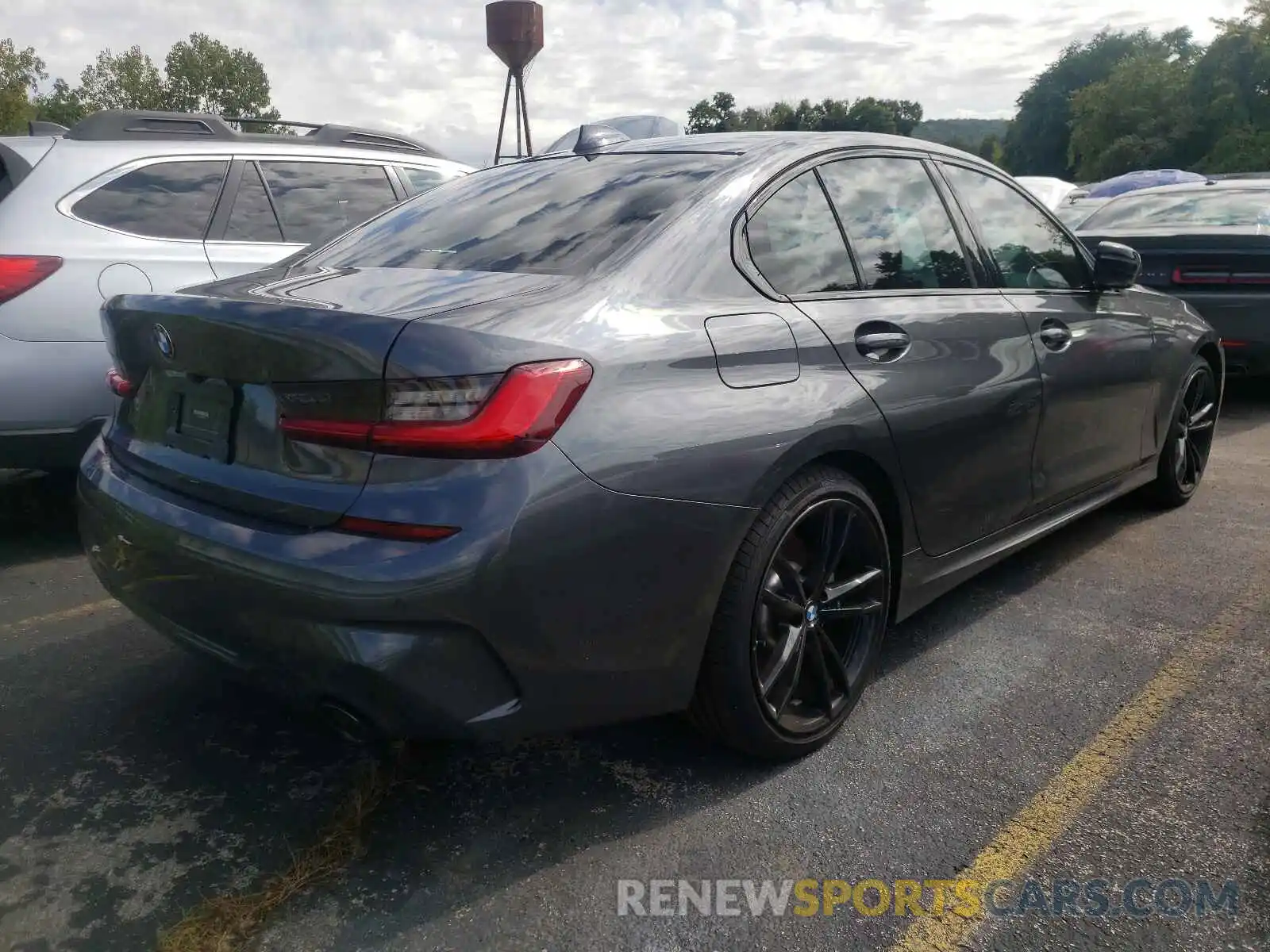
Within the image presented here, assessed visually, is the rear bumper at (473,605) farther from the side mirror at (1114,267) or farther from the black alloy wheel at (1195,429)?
the black alloy wheel at (1195,429)

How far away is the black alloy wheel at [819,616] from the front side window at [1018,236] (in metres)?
1.22

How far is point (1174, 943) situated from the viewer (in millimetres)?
1936

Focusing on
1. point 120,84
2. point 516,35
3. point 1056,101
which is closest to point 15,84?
point 120,84

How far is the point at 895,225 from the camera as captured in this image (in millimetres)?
3021

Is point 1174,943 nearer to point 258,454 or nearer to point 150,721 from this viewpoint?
point 258,454

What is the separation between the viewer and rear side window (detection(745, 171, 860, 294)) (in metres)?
2.56

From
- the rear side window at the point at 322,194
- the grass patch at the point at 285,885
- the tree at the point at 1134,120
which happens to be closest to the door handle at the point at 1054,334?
the grass patch at the point at 285,885

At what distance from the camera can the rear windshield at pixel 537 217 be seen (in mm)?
2449

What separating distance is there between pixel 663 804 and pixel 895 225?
173cm

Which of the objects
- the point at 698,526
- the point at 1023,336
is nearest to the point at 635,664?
the point at 698,526

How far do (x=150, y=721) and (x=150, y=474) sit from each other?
775 millimetres

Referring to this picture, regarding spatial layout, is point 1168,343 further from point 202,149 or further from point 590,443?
point 202,149

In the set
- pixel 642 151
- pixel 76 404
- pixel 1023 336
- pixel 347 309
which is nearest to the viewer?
pixel 347 309

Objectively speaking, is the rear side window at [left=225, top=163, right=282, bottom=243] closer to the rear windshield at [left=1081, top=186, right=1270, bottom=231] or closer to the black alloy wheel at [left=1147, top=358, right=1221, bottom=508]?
the black alloy wheel at [left=1147, top=358, right=1221, bottom=508]
